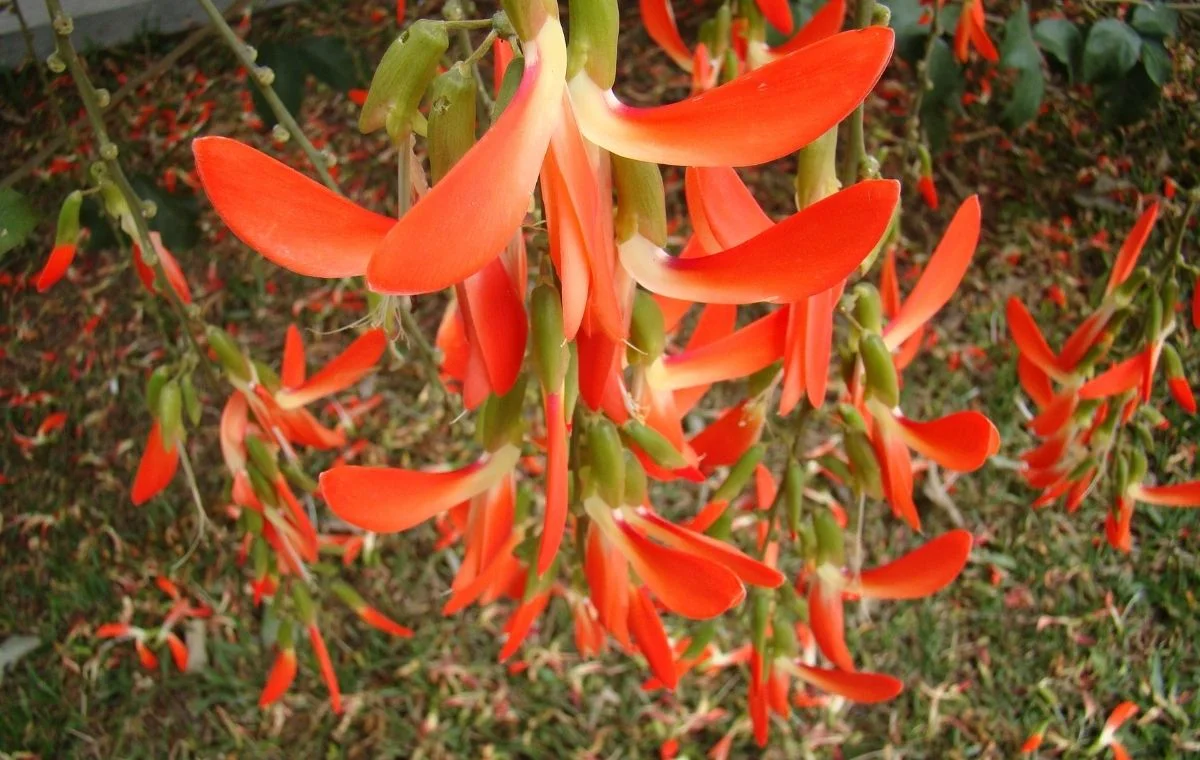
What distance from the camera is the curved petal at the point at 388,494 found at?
0.37 m

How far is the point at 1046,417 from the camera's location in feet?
2.83

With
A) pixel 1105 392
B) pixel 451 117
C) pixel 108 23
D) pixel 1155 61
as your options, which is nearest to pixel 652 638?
pixel 451 117

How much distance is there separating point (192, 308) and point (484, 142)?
1.74ft

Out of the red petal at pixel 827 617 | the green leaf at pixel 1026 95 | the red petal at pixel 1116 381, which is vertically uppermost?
the green leaf at pixel 1026 95

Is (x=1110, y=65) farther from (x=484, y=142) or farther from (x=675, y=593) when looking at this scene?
(x=484, y=142)

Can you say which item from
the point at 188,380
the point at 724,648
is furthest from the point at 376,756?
the point at 188,380

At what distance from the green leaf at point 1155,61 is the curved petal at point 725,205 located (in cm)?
87

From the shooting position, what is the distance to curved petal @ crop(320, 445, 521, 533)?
0.37 m

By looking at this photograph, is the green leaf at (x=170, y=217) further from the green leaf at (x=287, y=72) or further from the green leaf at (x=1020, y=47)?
the green leaf at (x=1020, y=47)

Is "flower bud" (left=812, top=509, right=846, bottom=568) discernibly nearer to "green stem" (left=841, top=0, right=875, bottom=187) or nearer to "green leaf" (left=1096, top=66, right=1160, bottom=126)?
"green stem" (left=841, top=0, right=875, bottom=187)

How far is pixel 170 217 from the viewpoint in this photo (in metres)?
1.06

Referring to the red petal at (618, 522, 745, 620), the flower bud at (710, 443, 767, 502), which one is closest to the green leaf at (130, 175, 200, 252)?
the flower bud at (710, 443, 767, 502)

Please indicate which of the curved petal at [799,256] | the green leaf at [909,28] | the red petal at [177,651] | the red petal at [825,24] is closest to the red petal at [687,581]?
the curved petal at [799,256]

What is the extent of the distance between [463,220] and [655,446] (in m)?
0.26
